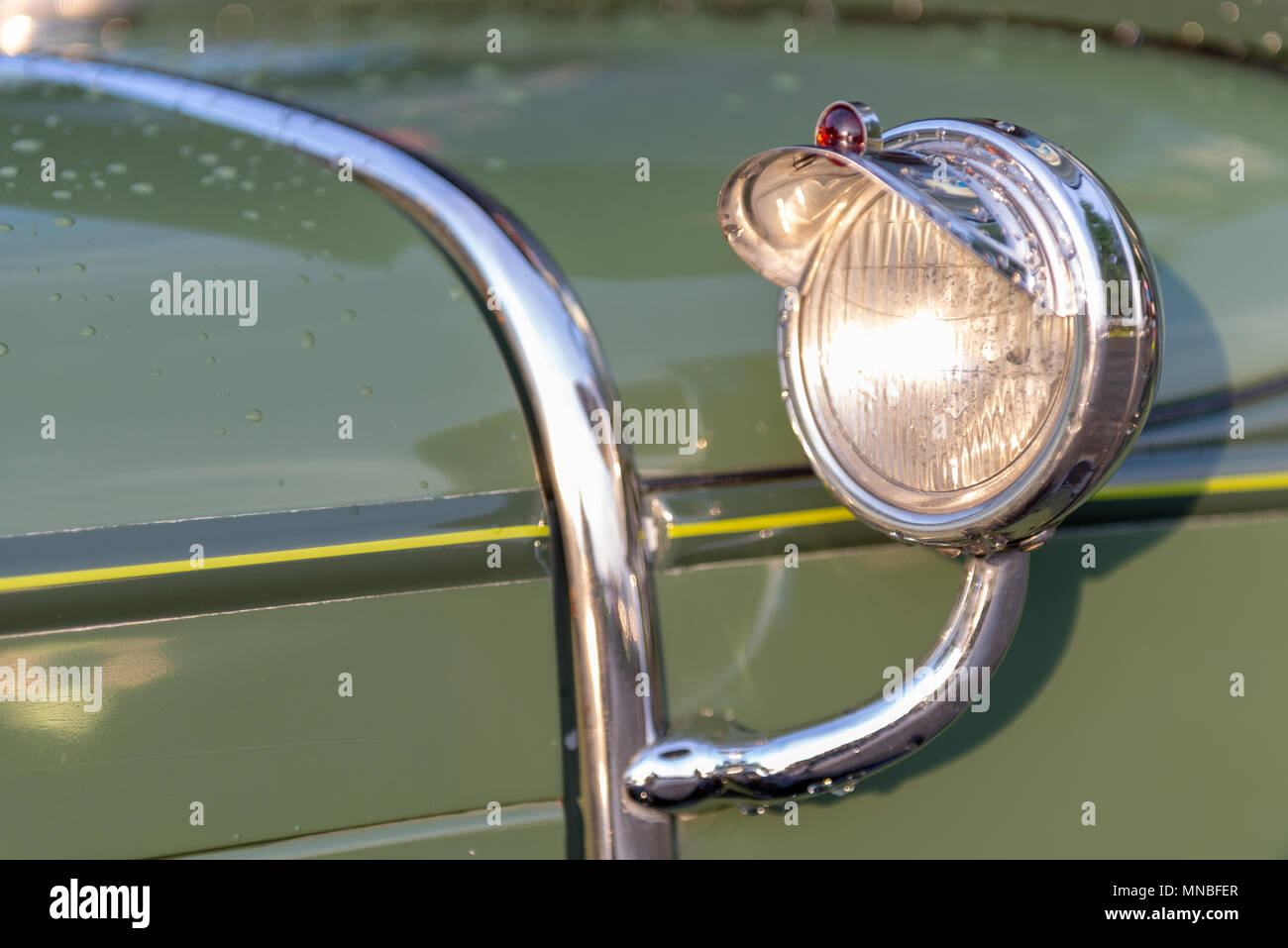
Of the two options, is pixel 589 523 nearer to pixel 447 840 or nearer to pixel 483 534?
pixel 483 534

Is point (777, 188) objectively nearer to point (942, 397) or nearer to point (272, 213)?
point (942, 397)

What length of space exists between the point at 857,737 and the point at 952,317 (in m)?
0.35

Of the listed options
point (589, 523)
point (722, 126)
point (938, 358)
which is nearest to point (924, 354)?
point (938, 358)

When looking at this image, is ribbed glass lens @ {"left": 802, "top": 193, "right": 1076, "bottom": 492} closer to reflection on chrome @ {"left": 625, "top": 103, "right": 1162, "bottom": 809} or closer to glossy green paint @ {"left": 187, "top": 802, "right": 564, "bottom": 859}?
reflection on chrome @ {"left": 625, "top": 103, "right": 1162, "bottom": 809}

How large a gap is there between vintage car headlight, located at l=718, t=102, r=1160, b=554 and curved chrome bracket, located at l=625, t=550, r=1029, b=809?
66 mm

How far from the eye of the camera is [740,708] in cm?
103

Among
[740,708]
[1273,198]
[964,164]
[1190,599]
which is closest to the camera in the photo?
[964,164]

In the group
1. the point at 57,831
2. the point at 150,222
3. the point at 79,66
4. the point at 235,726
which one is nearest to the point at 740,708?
the point at 235,726

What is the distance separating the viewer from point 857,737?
971 mm

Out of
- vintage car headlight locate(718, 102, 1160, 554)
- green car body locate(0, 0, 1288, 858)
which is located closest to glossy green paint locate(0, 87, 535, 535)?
green car body locate(0, 0, 1288, 858)

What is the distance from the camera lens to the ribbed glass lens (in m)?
0.88

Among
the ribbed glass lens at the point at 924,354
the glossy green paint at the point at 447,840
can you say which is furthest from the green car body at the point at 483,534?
the ribbed glass lens at the point at 924,354

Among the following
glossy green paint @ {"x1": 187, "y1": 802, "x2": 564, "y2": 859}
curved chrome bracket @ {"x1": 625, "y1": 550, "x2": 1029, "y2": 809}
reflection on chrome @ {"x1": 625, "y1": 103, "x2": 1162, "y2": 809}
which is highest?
reflection on chrome @ {"x1": 625, "y1": 103, "x2": 1162, "y2": 809}
